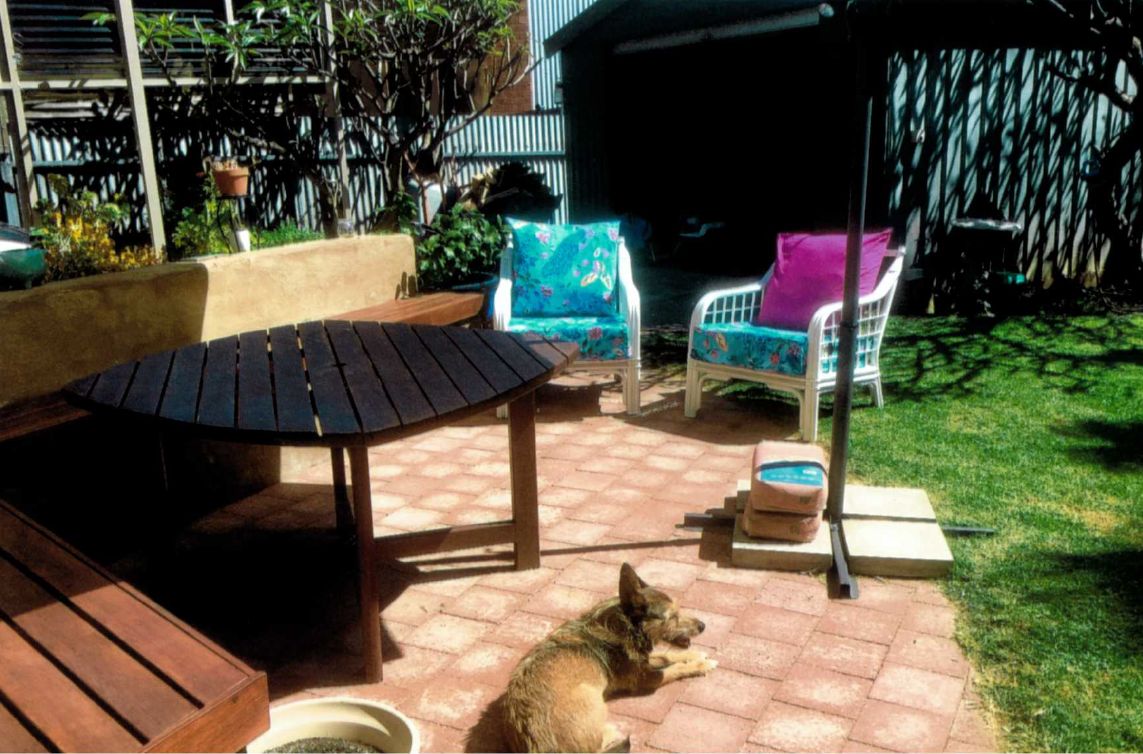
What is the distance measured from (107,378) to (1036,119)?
A: 26.0 feet

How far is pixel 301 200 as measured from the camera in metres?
9.74

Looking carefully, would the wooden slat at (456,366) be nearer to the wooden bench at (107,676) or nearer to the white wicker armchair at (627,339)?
the wooden bench at (107,676)

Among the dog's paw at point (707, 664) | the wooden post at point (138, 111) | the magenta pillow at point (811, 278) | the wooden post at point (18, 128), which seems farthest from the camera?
the wooden post at point (18, 128)

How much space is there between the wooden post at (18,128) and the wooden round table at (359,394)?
371 centimetres

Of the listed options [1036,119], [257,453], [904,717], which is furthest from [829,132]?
[904,717]

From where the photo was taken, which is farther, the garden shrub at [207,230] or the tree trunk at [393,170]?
the tree trunk at [393,170]

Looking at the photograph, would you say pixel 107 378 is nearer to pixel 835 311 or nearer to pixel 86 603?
pixel 86 603

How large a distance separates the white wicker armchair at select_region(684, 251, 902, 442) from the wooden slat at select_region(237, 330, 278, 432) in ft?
7.99

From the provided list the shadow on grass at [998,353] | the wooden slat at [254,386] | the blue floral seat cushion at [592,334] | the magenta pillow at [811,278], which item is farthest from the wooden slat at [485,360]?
the shadow on grass at [998,353]

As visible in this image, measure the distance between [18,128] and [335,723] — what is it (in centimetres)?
552

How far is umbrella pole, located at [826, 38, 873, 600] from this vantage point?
3.10 metres

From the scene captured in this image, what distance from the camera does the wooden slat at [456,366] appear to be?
269 centimetres

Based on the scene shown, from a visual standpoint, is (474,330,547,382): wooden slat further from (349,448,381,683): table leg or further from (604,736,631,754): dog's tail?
(604,736,631,754): dog's tail

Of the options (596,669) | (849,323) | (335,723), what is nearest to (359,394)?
(335,723)
